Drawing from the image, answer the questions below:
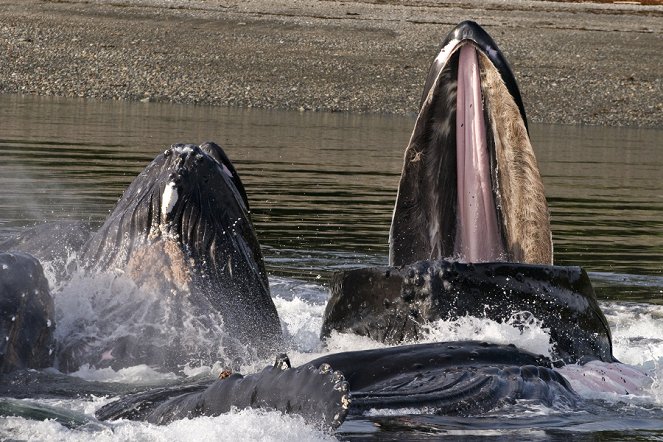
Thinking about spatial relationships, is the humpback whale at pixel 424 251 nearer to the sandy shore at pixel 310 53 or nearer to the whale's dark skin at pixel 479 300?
the whale's dark skin at pixel 479 300

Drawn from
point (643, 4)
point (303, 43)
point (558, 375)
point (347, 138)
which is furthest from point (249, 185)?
point (643, 4)

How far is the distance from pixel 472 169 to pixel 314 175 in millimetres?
12055

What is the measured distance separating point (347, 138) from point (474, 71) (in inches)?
767

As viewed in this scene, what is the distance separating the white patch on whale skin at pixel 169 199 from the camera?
8.17 m

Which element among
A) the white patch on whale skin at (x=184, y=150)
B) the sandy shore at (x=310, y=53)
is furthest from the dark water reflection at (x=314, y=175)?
the white patch on whale skin at (x=184, y=150)

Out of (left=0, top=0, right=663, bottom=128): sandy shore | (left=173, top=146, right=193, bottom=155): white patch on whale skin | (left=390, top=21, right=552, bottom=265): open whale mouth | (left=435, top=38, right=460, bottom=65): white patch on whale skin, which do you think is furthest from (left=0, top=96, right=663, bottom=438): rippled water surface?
(left=0, top=0, right=663, bottom=128): sandy shore

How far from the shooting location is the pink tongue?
832cm

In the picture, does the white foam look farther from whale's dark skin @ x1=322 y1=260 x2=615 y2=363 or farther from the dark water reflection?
the dark water reflection

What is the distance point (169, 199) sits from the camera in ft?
26.9

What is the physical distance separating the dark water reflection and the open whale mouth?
3793 millimetres

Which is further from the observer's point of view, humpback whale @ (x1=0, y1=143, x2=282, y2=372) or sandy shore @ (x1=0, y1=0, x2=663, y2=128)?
sandy shore @ (x1=0, y1=0, x2=663, y2=128)

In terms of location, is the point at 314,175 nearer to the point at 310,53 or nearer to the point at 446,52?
the point at 446,52

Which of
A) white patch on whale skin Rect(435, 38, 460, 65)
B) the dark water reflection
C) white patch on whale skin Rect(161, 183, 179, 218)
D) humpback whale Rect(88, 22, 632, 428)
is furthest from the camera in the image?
the dark water reflection

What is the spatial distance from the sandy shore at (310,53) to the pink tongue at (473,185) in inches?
1079
